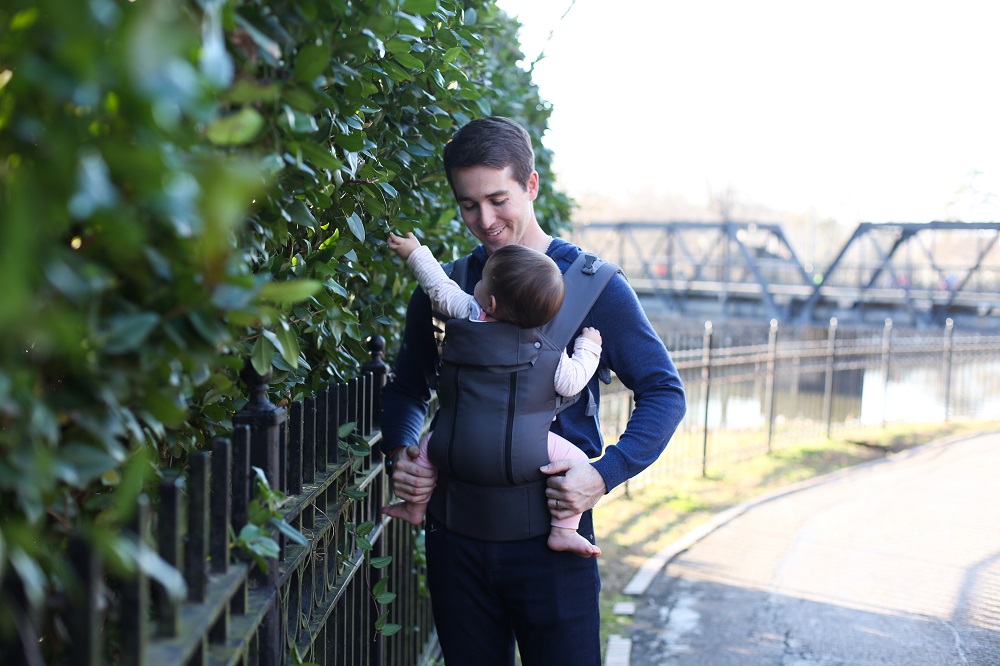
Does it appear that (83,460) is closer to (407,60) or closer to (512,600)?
(407,60)

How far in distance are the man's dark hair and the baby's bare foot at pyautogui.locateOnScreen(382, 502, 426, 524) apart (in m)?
0.88

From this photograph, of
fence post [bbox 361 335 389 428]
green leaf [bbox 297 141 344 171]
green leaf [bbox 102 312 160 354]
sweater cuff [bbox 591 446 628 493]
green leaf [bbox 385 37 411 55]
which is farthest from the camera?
fence post [bbox 361 335 389 428]

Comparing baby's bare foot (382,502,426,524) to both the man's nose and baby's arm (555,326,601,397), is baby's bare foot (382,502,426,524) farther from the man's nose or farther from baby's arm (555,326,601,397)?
the man's nose

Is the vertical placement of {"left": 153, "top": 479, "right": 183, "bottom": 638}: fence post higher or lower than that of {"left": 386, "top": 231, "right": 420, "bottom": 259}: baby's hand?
lower

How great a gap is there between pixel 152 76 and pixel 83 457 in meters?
0.44

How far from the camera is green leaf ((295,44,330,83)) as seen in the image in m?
1.35

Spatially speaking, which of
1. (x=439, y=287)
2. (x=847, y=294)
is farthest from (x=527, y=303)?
(x=847, y=294)

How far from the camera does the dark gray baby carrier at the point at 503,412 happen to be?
2.17 m

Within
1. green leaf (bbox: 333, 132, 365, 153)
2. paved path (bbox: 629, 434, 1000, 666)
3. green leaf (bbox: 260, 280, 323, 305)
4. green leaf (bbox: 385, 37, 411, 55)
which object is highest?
green leaf (bbox: 385, 37, 411, 55)

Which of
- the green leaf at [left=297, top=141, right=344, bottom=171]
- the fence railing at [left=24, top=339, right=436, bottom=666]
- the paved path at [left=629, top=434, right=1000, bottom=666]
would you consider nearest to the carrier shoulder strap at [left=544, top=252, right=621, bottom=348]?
the fence railing at [left=24, top=339, right=436, bottom=666]

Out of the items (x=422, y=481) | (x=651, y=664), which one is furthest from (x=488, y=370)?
(x=651, y=664)

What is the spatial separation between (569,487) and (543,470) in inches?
2.9

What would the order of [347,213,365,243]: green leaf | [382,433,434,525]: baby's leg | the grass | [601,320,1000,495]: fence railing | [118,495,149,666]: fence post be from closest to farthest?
1. [118,495,149,666]: fence post
2. [347,213,365,243]: green leaf
3. [382,433,434,525]: baby's leg
4. the grass
5. [601,320,1000,495]: fence railing

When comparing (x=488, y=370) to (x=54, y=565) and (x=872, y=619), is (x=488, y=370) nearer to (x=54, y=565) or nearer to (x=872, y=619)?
(x=54, y=565)
